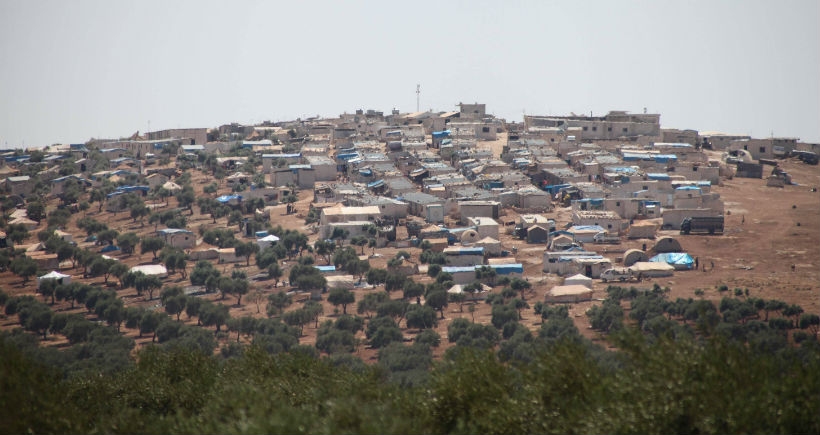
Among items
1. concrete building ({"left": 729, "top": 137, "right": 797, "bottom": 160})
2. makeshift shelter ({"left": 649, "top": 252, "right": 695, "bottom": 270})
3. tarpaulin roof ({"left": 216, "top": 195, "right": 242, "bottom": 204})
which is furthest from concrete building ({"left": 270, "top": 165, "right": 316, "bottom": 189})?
concrete building ({"left": 729, "top": 137, "right": 797, "bottom": 160})

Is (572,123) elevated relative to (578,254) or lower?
elevated

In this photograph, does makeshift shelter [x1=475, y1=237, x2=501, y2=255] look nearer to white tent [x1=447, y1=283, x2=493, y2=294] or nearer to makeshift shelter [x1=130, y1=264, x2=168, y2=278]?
white tent [x1=447, y1=283, x2=493, y2=294]

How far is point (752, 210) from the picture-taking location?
173ft

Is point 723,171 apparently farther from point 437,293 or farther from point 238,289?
point 238,289

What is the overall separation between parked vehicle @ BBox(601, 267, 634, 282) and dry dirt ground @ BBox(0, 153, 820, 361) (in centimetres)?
48

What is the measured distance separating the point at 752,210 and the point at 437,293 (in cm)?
2070

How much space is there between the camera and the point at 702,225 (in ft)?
159

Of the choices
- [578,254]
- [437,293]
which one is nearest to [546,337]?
[437,293]

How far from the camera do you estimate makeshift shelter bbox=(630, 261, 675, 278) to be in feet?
140

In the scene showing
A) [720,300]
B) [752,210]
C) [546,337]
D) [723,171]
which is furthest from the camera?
[723,171]

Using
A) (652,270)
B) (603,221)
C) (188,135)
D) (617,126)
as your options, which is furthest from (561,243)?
(188,135)

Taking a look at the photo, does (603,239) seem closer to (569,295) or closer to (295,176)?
(569,295)

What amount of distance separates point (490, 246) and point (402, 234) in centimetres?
559

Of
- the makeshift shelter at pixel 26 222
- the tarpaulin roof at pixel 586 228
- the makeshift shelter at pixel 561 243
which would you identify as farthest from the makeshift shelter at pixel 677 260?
the makeshift shelter at pixel 26 222
